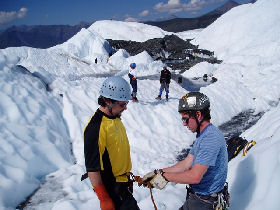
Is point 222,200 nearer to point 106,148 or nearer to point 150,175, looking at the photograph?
point 150,175

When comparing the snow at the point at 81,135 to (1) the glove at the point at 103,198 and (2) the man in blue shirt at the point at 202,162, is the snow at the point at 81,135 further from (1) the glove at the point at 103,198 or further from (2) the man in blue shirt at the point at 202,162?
(1) the glove at the point at 103,198

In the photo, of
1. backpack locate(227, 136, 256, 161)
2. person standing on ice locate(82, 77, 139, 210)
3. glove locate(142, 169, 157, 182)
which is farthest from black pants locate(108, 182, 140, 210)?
backpack locate(227, 136, 256, 161)

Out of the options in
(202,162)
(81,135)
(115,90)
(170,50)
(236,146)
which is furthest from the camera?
(170,50)

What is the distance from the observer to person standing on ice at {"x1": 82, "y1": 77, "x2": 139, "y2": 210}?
2602 millimetres

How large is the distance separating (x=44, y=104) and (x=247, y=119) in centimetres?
956

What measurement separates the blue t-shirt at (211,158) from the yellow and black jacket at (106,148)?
0.89m

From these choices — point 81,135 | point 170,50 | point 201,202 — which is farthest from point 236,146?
point 170,50

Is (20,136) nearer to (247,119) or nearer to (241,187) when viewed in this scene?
(241,187)

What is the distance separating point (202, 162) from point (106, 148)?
3.47 ft

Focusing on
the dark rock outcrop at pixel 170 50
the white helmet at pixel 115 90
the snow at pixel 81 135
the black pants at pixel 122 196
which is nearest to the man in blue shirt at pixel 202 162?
the black pants at pixel 122 196

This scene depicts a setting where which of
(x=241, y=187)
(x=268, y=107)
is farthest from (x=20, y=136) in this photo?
(x=268, y=107)

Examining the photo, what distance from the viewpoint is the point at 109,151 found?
2.79 metres

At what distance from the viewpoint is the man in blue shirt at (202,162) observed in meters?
2.45

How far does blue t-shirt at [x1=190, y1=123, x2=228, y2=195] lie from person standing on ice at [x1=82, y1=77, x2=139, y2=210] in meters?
0.88
